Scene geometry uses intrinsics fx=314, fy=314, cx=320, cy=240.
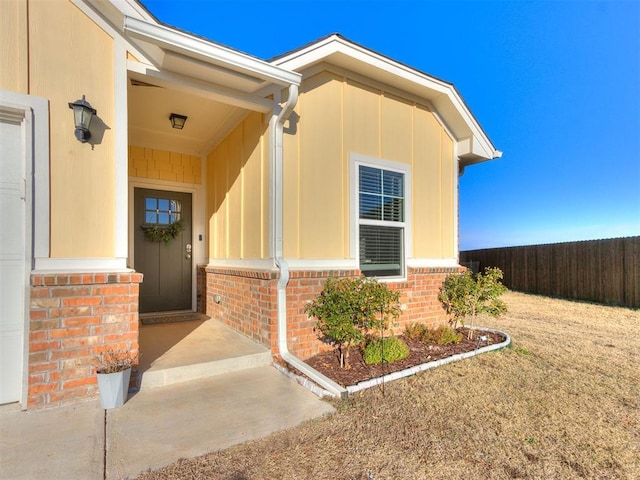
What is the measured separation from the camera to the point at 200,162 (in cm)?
603

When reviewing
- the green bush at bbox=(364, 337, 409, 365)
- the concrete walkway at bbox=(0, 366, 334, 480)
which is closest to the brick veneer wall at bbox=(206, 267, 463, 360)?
the green bush at bbox=(364, 337, 409, 365)

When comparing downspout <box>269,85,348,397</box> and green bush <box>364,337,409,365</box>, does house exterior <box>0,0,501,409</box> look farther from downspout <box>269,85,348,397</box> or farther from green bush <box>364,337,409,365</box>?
green bush <box>364,337,409,365</box>

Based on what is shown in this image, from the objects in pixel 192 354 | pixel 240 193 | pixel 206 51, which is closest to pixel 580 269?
pixel 240 193

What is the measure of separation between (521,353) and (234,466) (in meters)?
4.13

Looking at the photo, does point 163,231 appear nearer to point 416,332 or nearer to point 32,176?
point 32,176

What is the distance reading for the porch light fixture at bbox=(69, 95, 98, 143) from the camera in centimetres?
276

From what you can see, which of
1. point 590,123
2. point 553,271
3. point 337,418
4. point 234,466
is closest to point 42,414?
point 234,466

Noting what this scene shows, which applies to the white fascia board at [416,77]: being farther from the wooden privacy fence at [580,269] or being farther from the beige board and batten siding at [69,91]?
the wooden privacy fence at [580,269]

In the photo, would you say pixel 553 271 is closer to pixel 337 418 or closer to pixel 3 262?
pixel 337 418

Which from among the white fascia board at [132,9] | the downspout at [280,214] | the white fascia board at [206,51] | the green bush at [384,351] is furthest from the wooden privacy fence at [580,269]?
the white fascia board at [132,9]

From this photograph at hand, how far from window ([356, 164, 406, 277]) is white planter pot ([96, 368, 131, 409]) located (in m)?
3.08

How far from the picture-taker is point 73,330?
271cm

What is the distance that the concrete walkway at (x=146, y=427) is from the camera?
76.8 inches

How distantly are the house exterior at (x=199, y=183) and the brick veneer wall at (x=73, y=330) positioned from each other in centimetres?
1
